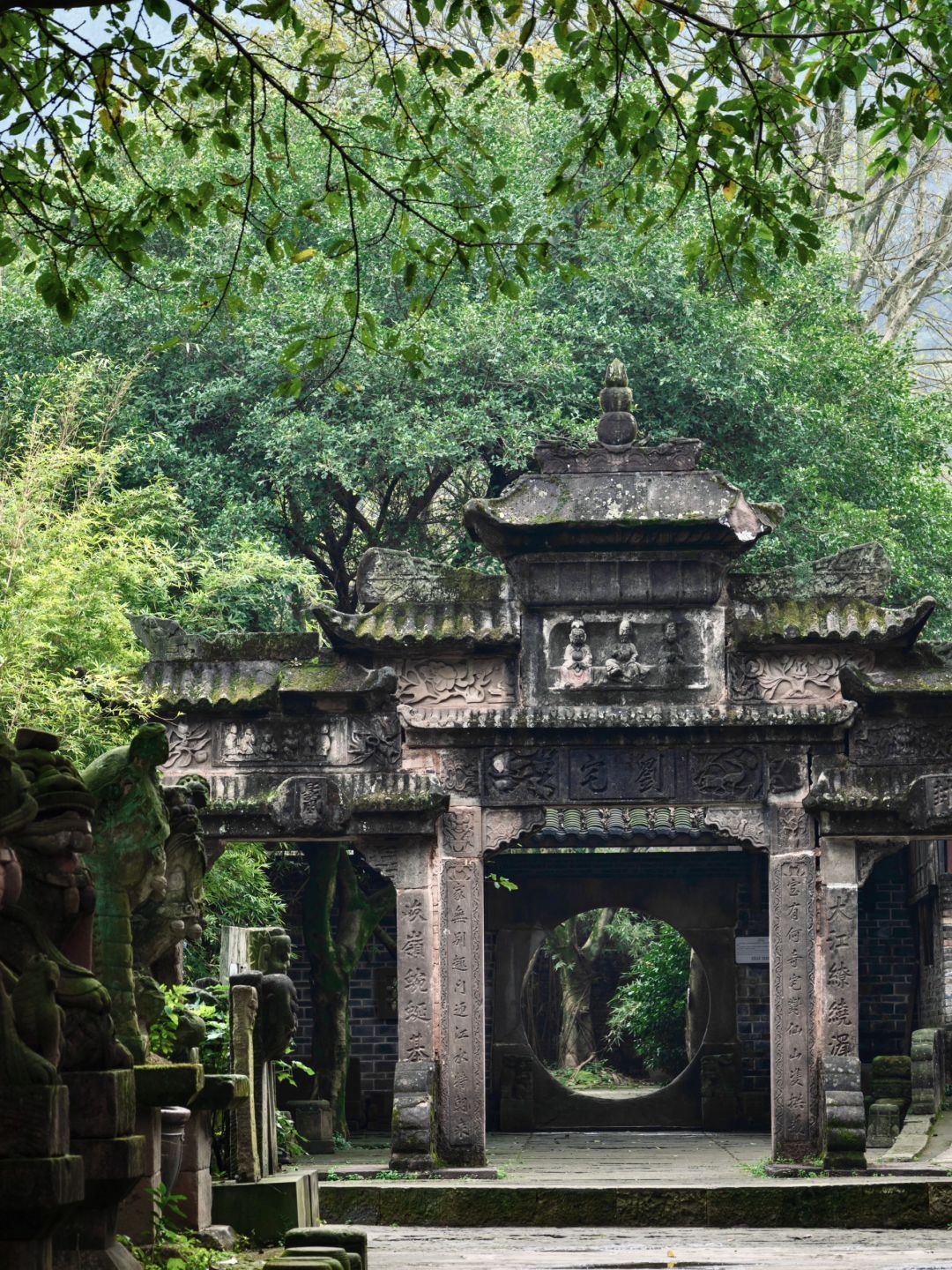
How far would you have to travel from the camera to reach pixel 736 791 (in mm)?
15477

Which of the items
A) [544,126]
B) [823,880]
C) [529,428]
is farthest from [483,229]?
[544,126]

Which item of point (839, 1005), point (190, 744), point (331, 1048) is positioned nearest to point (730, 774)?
point (839, 1005)

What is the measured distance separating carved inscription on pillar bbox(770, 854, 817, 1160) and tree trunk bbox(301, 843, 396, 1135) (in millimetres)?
5735

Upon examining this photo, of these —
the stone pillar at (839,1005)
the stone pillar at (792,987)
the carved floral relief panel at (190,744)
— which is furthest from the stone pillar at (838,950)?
the carved floral relief panel at (190,744)

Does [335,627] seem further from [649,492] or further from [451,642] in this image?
[649,492]

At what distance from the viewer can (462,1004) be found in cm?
1538

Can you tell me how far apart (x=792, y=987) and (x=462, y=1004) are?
255cm

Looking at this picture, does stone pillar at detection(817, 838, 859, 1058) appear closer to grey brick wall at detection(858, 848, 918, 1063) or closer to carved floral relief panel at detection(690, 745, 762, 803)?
carved floral relief panel at detection(690, 745, 762, 803)

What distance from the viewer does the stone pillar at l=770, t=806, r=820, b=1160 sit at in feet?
49.1

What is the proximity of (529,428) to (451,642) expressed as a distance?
232 inches

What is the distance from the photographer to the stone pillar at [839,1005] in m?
14.5

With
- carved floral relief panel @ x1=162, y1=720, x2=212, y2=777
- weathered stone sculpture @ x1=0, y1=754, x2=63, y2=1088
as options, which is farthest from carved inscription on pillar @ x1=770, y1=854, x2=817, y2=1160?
weathered stone sculpture @ x1=0, y1=754, x2=63, y2=1088

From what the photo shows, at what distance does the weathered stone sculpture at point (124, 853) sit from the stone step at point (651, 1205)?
591cm

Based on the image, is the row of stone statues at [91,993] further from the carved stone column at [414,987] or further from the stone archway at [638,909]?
the stone archway at [638,909]
